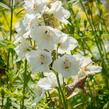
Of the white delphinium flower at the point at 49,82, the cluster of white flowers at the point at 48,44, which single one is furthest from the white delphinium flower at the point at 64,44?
the white delphinium flower at the point at 49,82

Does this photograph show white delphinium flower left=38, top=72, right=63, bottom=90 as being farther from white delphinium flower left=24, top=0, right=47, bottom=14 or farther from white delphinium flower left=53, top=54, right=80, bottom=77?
white delphinium flower left=24, top=0, right=47, bottom=14

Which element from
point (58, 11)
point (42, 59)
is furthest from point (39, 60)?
point (58, 11)

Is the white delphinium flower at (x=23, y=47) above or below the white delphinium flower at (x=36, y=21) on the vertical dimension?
below

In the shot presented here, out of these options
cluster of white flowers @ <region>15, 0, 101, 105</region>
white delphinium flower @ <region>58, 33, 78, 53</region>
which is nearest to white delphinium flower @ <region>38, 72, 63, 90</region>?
cluster of white flowers @ <region>15, 0, 101, 105</region>

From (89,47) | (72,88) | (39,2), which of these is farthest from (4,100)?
(89,47)

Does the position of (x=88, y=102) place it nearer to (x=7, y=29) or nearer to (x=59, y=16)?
(x=7, y=29)

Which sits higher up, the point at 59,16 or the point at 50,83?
the point at 59,16

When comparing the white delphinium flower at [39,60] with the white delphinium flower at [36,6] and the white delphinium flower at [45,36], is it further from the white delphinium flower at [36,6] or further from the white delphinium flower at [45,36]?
the white delphinium flower at [36,6]

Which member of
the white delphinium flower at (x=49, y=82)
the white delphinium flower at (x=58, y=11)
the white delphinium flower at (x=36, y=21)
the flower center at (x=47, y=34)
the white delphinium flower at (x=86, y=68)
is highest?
the white delphinium flower at (x=58, y=11)
